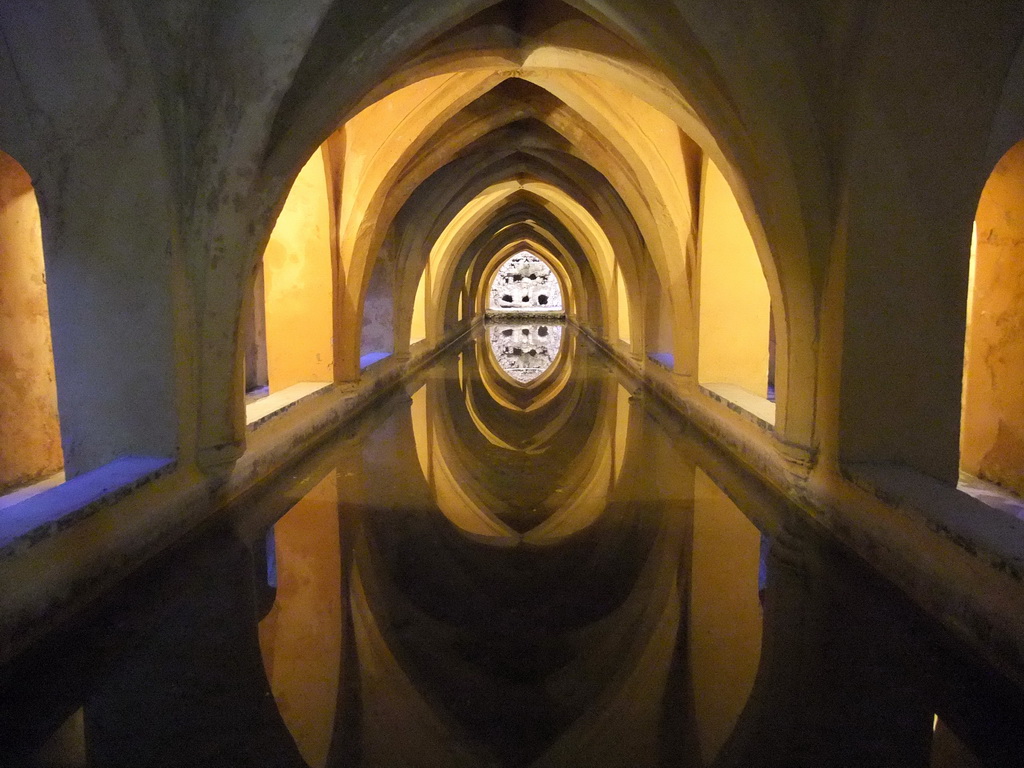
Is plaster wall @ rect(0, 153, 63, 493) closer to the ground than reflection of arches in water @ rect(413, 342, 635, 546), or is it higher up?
higher up

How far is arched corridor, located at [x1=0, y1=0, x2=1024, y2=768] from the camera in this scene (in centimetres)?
227

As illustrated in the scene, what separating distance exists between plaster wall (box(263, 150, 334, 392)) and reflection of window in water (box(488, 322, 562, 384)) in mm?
4236

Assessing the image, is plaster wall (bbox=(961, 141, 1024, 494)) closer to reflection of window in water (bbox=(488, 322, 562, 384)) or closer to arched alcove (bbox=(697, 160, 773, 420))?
arched alcove (bbox=(697, 160, 773, 420))

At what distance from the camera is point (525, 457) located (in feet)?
18.9

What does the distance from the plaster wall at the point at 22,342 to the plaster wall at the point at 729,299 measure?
506 centimetres

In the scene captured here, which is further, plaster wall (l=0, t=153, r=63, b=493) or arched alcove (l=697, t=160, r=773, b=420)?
arched alcove (l=697, t=160, r=773, b=420)

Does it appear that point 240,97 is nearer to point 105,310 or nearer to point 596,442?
point 105,310

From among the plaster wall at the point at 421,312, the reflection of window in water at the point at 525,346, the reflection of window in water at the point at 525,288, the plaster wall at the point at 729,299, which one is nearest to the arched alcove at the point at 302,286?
the plaster wall at the point at 729,299

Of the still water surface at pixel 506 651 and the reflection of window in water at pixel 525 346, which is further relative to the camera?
the reflection of window in water at pixel 525 346

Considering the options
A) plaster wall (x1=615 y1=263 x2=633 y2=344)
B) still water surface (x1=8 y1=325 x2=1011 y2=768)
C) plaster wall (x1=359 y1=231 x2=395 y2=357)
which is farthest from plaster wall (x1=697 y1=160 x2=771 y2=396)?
plaster wall (x1=615 y1=263 x2=633 y2=344)

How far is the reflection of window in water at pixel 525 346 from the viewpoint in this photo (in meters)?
12.4

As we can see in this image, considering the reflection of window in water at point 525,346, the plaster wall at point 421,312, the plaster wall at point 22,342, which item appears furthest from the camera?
the plaster wall at point 421,312

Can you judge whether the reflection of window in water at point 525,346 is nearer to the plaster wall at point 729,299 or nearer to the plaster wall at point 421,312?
the plaster wall at point 421,312

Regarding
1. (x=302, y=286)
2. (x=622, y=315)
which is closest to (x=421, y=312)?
(x=622, y=315)
